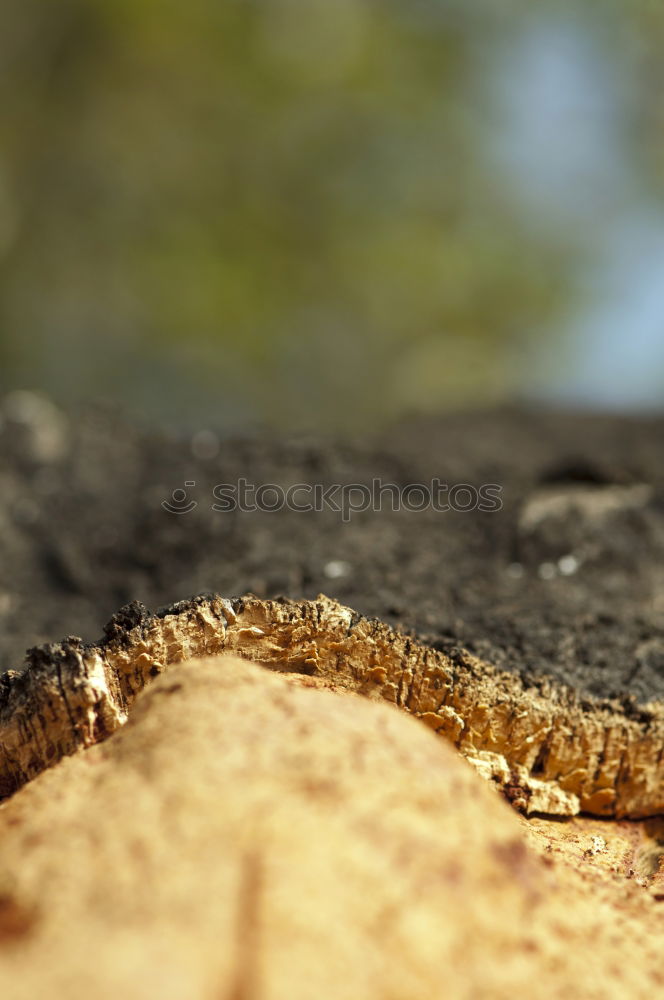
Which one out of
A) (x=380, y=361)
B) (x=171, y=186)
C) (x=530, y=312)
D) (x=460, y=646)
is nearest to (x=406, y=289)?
(x=380, y=361)

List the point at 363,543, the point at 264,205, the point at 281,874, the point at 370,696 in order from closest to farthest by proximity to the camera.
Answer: the point at 281,874, the point at 370,696, the point at 363,543, the point at 264,205

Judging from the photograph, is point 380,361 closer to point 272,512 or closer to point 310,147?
point 310,147

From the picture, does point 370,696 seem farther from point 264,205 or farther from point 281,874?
point 264,205

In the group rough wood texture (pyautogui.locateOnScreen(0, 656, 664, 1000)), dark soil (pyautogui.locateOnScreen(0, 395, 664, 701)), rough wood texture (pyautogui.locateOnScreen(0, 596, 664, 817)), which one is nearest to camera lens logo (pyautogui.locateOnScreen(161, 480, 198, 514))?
dark soil (pyautogui.locateOnScreen(0, 395, 664, 701))

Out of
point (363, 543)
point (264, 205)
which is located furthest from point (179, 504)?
point (264, 205)

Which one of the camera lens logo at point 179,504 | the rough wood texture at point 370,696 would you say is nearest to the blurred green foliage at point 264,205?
the camera lens logo at point 179,504

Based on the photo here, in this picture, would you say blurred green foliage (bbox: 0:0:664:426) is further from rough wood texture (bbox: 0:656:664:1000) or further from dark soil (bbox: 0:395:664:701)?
rough wood texture (bbox: 0:656:664:1000)

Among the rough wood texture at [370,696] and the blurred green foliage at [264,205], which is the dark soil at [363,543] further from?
the blurred green foliage at [264,205]

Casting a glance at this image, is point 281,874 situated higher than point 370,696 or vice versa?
point 370,696
